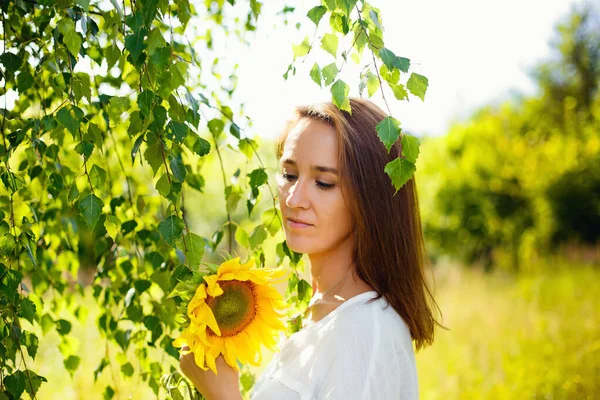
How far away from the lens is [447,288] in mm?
6793

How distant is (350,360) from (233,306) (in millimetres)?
324

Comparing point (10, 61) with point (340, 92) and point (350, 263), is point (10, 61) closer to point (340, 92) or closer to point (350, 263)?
point (340, 92)

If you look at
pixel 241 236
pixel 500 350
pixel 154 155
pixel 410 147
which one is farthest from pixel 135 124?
pixel 500 350

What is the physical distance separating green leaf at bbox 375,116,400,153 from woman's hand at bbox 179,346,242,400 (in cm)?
64

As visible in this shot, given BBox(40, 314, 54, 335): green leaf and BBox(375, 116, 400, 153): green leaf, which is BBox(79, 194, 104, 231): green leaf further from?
BBox(40, 314, 54, 335): green leaf

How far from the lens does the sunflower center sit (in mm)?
1318

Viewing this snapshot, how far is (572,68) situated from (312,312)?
13.8 meters

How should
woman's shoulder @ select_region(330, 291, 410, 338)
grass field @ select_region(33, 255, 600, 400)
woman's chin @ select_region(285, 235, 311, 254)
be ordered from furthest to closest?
grass field @ select_region(33, 255, 600, 400) < woman's chin @ select_region(285, 235, 311, 254) < woman's shoulder @ select_region(330, 291, 410, 338)

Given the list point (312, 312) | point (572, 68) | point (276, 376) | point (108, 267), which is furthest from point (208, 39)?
point (572, 68)

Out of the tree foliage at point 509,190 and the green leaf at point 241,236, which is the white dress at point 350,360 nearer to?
the green leaf at point 241,236

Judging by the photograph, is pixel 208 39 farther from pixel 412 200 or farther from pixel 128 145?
pixel 412 200

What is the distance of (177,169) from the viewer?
1.21 metres

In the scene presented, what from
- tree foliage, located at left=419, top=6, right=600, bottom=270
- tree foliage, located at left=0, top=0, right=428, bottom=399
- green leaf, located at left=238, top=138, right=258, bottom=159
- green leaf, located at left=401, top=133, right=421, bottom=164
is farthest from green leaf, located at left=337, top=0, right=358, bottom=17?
tree foliage, located at left=419, top=6, right=600, bottom=270

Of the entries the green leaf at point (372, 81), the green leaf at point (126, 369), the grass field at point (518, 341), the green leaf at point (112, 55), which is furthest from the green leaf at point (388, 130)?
the grass field at point (518, 341)
